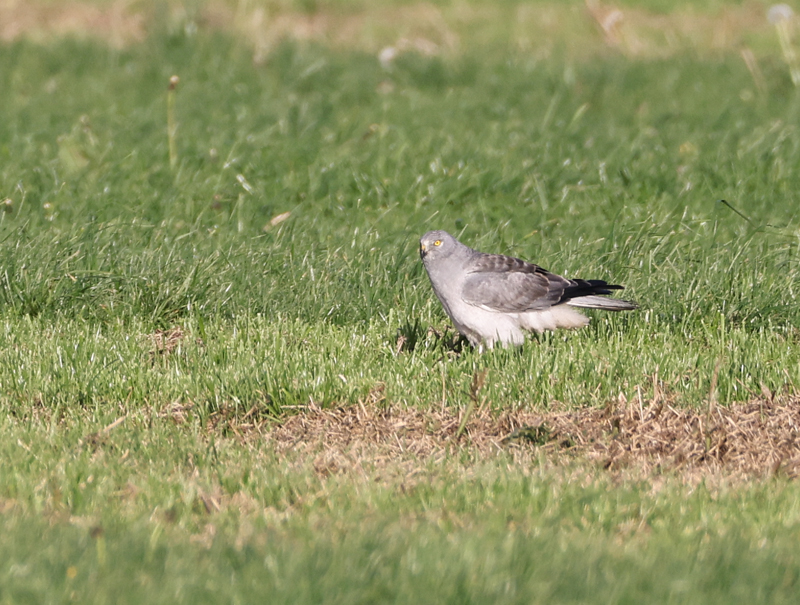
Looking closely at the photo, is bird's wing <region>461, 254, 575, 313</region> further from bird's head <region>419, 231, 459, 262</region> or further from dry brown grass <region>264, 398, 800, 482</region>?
dry brown grass <region>264, 398, 800, 482</region>

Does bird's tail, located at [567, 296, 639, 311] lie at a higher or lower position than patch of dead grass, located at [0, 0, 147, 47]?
lower

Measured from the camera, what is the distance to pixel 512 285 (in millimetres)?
6289

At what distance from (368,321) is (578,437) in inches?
87.9

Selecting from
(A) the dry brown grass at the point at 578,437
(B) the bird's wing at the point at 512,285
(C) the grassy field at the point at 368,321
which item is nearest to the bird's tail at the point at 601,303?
(B) the bird's wing at the point at 512,285

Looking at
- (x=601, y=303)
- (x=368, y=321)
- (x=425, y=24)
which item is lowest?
(x=368, y=321)

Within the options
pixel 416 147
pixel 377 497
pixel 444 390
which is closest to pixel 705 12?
pixel 416 147

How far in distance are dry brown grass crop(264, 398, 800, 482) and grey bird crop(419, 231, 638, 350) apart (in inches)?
42.3

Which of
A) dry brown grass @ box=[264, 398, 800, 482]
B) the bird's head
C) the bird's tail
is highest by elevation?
the bird's head

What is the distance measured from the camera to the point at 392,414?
525 centimetres

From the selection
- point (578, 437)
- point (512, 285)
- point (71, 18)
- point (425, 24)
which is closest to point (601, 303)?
point (512, 285)

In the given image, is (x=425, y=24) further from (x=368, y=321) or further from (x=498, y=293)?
(x=498, y=293)

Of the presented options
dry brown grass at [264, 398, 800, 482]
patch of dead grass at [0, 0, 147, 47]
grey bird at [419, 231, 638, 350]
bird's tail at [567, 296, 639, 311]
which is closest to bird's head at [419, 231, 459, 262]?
grey bird at [419, 231, 638, 350]

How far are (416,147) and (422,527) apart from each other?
6.45 m

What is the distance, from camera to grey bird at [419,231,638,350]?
6.19 meters
